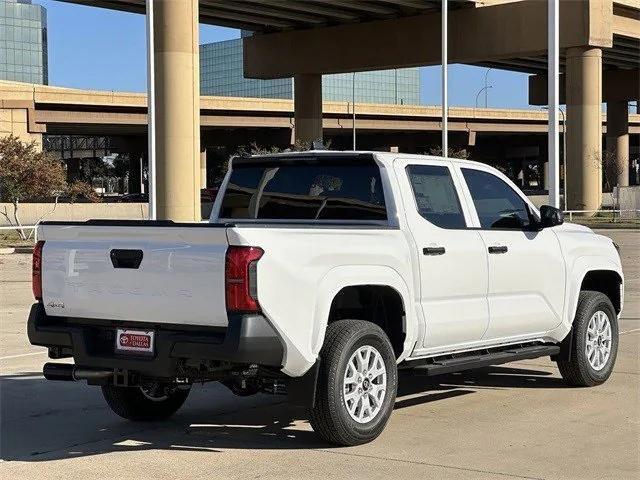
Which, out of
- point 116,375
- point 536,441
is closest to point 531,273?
point 536,441

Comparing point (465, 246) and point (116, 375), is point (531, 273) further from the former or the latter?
point (116, 375)

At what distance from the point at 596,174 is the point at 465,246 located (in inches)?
2005

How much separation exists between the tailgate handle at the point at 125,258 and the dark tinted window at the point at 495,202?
304 centimetres

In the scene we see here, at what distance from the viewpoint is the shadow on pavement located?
762cm

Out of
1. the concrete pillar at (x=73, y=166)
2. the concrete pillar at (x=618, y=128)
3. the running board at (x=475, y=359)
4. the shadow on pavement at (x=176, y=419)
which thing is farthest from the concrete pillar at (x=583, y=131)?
the concrete pillar at (x=73, y=166)

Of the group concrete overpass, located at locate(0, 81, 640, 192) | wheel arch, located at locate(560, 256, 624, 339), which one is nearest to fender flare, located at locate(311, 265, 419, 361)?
wheel arch, located at locate(560, 256, 624, 339)

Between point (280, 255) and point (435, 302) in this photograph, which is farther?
point (435, 302)

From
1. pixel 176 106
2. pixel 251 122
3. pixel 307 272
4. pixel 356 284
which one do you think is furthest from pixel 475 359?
pixel 251 122

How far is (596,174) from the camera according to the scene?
57.6 metres

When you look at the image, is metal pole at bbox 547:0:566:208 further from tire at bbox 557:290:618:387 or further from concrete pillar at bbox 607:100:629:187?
concrete pillar at bbox 607:100:629:187

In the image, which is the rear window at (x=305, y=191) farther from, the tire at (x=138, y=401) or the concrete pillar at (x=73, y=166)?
the concrete pillar at (x=73, y=166)

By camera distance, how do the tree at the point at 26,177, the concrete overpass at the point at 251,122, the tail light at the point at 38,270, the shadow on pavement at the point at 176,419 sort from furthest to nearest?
1. the concrete overpass at the point at 251,122
2. the tree at the point at 26,177
3. the tail light at the point at 38,270
4. the shadow on pavement at the point at 176,419

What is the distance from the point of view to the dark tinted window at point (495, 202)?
9.01 metres

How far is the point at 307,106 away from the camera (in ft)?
204
